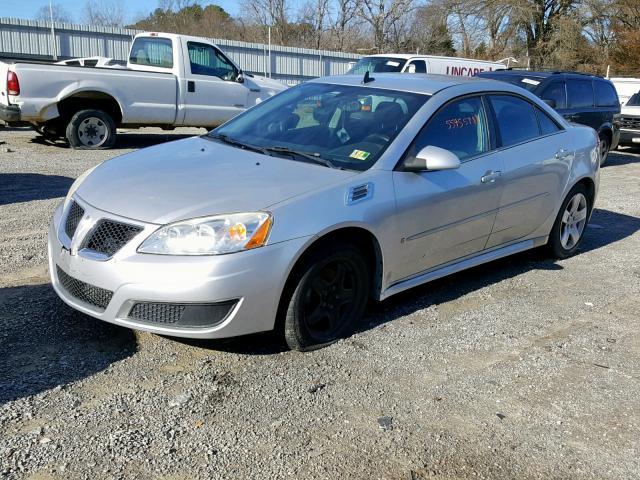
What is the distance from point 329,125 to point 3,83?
7743 mm

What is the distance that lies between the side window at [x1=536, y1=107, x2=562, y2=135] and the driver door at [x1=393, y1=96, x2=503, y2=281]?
863 mm

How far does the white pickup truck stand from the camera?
1053 cm

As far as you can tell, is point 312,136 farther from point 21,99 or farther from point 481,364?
point 21,99

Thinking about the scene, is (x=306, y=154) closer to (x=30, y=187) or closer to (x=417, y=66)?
(x=30, y=187)

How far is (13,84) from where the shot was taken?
1031 cm

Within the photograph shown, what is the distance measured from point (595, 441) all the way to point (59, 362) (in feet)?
9.27

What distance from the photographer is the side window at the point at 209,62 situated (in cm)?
1243

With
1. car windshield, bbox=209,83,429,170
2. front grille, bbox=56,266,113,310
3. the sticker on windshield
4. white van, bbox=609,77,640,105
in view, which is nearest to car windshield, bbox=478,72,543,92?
car windshield, bbox=209,83,429,170

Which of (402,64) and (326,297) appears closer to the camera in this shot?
(326,297)

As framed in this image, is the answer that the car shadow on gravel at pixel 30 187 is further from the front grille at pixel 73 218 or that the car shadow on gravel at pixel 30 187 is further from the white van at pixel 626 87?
the white van at pixel 626 87

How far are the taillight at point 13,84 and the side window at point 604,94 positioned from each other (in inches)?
397

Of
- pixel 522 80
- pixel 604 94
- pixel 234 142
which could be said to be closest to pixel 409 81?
pixel 234 142

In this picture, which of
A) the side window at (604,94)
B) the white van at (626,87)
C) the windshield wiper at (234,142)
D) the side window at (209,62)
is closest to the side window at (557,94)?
the side window at (604,94)

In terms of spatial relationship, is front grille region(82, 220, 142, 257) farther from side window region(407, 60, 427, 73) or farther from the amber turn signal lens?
side window region(407, 60, 427, 73)
